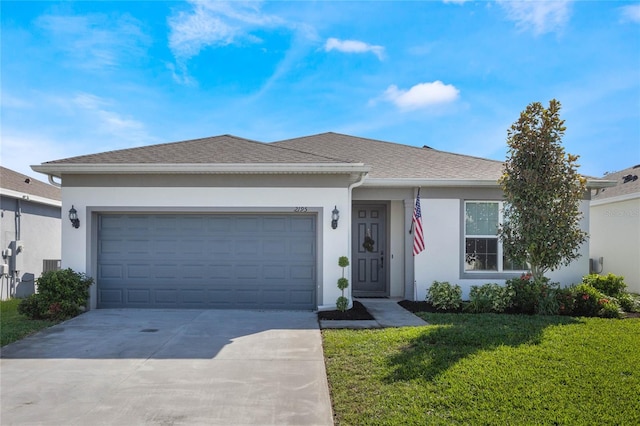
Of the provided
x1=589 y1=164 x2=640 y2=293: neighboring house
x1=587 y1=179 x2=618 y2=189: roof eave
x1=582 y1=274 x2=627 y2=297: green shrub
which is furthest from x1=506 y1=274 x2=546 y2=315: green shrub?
x1=589 y1=164 x2=640 y2=293: neighboring house

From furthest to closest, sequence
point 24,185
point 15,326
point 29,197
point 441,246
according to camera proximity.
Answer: point 24,185 → point 29,197 → point 441,246 → point 15,326

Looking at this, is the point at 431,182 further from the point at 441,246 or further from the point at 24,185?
the point at 24,185

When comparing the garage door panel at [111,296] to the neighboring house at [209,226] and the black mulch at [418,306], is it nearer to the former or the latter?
the neighboring house at [209,226]

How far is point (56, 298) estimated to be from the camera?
802 centimetres

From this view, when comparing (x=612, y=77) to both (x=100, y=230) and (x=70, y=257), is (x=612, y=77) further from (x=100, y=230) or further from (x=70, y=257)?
(x=70, y=257)

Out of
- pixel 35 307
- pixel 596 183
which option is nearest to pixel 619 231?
pixel 596 183

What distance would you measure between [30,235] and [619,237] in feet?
58.1

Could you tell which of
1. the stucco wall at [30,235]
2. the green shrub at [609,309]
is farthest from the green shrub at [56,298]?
the green shrub at [609,309]

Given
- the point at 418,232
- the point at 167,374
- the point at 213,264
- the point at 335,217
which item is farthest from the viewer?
the point at 418,232

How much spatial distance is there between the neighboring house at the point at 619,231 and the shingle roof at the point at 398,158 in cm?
355

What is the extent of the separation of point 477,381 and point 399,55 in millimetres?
9224

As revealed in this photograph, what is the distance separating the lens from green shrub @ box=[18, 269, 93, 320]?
7902mm

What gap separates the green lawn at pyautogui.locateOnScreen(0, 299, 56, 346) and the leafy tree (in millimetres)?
9241

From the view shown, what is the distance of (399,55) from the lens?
1134cm
